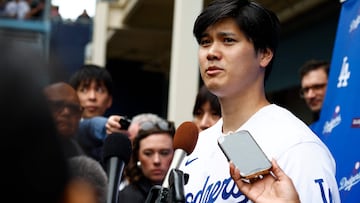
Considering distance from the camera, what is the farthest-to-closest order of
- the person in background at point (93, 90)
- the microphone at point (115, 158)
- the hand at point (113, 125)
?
the person in background at point (93, 90) < the hand at point (113, 125) < the microphone at point (115, 158)

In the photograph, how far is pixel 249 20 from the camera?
2803 mm

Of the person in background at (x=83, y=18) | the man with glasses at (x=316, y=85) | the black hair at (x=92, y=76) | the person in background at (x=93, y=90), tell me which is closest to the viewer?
the person in background at (x=93, y=90)

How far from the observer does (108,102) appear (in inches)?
203

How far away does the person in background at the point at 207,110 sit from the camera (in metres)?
4.42

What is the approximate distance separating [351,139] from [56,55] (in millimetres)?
2489

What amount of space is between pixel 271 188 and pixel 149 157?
2.40 meters

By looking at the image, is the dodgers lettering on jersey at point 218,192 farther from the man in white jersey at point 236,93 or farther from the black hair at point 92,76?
the black hair at point 92,76

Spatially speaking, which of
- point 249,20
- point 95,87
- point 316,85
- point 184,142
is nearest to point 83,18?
point 316,85

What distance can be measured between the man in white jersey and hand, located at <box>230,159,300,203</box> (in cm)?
18

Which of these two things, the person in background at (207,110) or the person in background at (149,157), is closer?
the person in background at (207,110)

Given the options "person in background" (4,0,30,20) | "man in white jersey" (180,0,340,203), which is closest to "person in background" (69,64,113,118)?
"man in white jersey" (180,0,340,203)

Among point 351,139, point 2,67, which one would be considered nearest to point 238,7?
point 351,139

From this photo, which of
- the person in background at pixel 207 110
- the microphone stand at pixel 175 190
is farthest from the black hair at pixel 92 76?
the microphone stand at pixel 175 190

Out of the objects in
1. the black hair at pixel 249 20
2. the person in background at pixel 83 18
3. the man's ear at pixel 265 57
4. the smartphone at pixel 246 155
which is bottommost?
the person in background at pixel 83 18
